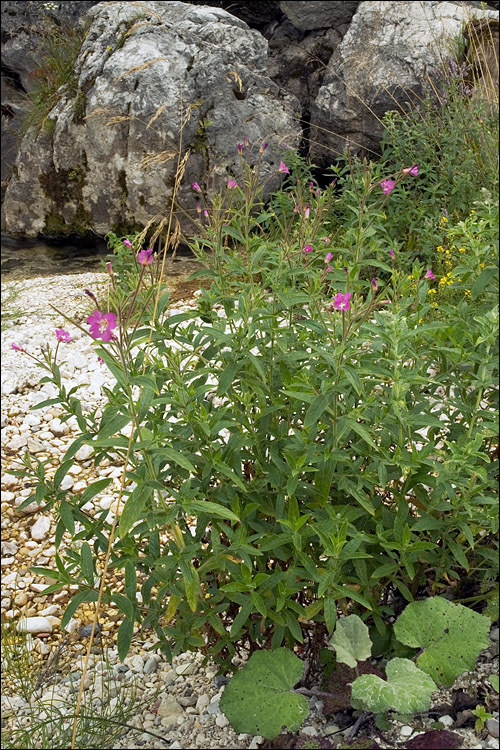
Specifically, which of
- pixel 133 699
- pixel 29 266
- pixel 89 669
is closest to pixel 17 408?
pixel 29 266

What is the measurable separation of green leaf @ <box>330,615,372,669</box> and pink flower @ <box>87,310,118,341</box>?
36.0 inches

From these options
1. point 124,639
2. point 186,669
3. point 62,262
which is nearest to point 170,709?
point 186,669

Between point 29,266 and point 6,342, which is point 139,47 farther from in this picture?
point 6,342

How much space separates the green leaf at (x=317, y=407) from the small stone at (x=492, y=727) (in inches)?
35.7

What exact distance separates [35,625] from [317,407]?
171 cm

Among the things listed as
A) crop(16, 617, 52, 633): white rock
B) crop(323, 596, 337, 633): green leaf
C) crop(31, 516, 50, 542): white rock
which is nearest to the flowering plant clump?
crop(323, 596, 337, 633): green leaf

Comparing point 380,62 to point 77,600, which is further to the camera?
point 380,62

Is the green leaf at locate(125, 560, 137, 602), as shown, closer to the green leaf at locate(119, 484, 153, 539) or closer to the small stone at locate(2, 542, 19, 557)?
the green leaf at locate(119, 484, 153, 539)

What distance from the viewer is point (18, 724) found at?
206 cm

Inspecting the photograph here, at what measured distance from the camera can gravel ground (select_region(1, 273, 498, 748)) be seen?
1883mm

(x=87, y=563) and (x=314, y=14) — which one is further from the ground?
(x=314, y=14)

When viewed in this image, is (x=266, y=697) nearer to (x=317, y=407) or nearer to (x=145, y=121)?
(x=317, y=407)

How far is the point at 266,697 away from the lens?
1626 mm

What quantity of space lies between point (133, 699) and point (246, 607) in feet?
2.03
